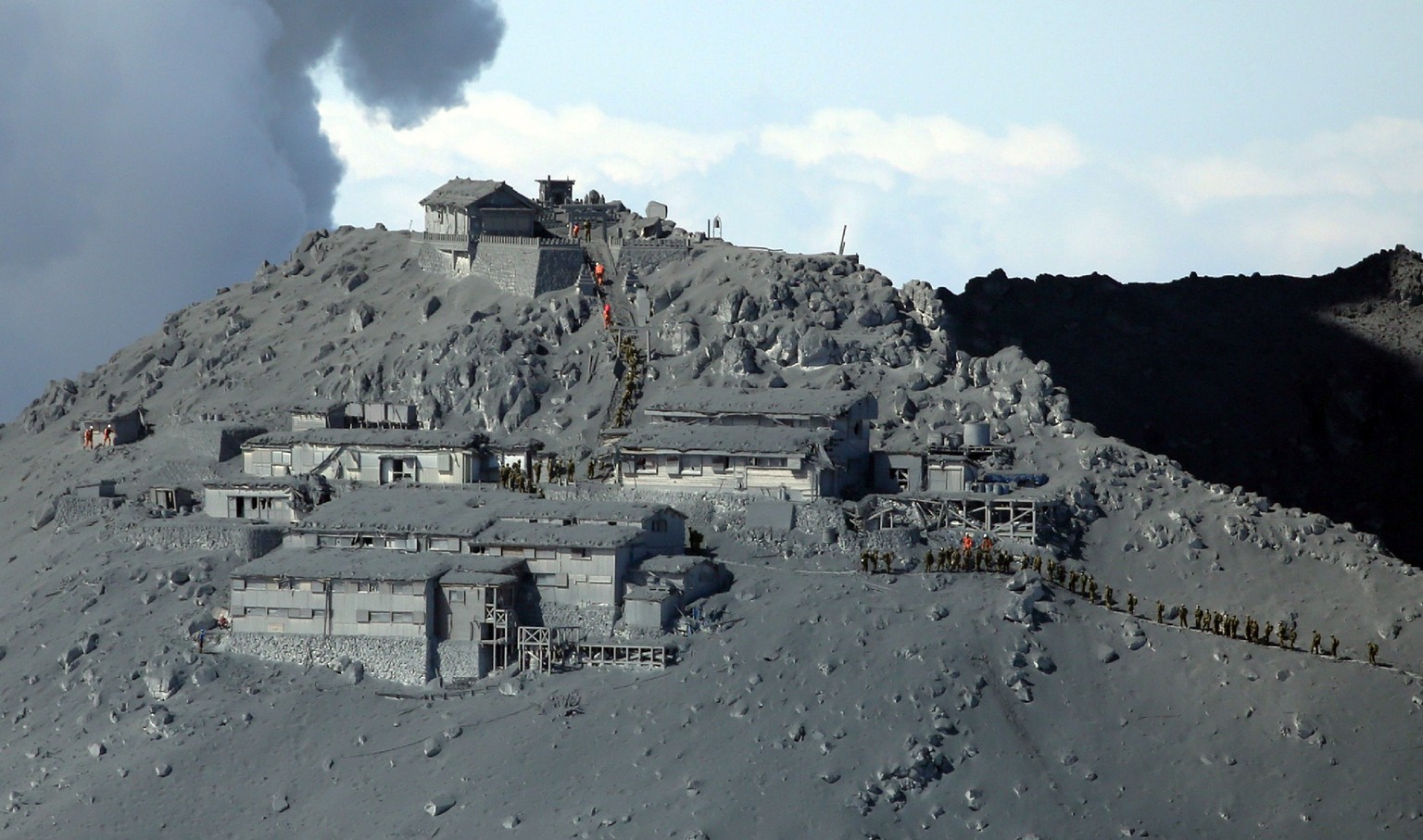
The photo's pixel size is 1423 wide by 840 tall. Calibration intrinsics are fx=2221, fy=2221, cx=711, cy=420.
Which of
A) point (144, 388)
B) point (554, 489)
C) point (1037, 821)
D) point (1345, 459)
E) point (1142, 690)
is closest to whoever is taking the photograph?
point (1037, 821)

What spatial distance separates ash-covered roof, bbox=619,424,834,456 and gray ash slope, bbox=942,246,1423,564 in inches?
2327

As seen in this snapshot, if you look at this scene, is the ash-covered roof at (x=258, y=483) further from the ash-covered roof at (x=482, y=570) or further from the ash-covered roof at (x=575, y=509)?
the ash-covered roof at (x=482, y=570)

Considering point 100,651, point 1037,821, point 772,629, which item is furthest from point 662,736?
point 100,651

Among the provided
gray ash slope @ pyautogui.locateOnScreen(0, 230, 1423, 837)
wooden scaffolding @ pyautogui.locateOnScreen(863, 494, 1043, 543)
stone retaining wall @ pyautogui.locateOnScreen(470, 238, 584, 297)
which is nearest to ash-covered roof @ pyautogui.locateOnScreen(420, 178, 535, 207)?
stone retaining wall @ pyautogui.locateOnScreen(470, 238, 584, 297)

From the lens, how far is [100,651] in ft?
365

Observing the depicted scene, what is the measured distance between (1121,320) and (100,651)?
337 feet

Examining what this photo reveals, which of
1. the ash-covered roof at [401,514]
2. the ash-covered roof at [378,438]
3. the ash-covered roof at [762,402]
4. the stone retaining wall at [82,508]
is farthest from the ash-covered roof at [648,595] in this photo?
the stone retaining wall at [82,508]

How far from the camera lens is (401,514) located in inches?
4412

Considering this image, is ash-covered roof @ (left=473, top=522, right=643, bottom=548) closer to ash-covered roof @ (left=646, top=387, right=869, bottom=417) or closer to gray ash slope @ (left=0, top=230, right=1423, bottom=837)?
gray ash slope @ (left=0, top=230, right=1423, bottom=837)

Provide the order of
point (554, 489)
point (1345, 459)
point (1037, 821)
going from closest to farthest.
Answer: point (1037, 821) → point (554, 489) → point (1345, 459)

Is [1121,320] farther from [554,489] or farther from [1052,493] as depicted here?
[554,489]

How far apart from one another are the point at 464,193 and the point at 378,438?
29.6 m

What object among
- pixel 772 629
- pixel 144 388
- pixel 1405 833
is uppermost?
pixel 144 388

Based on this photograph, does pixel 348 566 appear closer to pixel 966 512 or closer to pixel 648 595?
pixel 648 595
